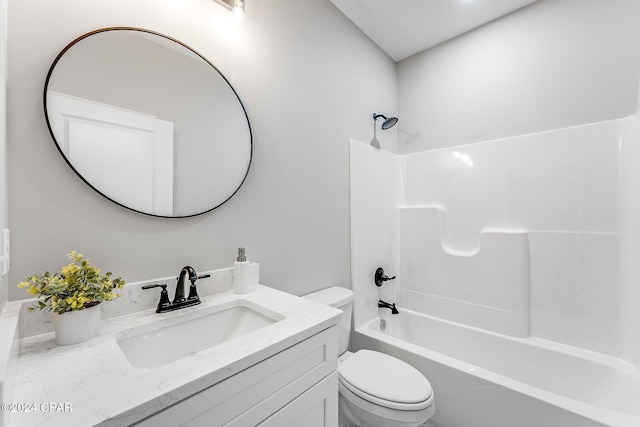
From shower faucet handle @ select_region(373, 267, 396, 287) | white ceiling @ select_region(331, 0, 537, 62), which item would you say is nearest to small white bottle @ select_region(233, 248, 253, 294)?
shower faucet handle @ select_region(373, 267, 396, 287)

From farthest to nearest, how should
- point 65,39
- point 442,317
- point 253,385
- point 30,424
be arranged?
1. point 442,317
2. point 65,39
3. point 253,385
4. point 30,424

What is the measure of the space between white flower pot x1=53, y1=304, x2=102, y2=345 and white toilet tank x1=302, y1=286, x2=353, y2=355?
1.01 metres

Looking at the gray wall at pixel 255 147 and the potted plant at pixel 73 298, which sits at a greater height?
the gray wall at pixel 255 147

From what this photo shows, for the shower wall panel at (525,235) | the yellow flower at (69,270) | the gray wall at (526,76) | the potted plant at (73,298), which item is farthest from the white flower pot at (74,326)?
the gray wall at (526,76)

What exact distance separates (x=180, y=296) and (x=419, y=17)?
236cm

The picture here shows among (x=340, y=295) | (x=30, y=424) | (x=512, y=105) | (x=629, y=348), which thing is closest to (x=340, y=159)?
(x=340, y=295)

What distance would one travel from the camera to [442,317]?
208 cm

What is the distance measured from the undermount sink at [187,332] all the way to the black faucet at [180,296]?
0.04 m

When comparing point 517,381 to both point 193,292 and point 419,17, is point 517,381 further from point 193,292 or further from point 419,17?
point 419,17

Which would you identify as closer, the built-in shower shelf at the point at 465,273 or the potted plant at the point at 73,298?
the potted plant at the point at 73,298

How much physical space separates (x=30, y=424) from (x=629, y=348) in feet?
8.06

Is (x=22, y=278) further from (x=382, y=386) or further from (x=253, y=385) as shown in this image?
(x=382, y=386)

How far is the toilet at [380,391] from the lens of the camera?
3.80 feet

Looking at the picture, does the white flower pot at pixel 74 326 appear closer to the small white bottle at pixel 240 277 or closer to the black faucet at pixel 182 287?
the black faucet at pixel 182 287
